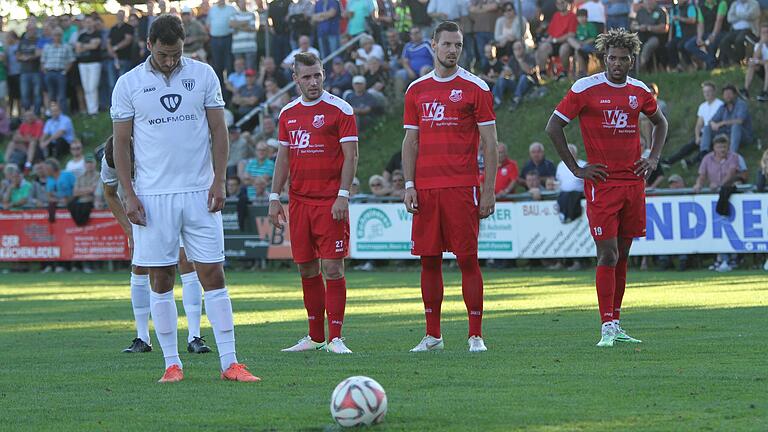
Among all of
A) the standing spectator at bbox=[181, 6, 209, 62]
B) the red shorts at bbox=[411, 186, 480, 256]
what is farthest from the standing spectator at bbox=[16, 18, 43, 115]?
the red shorts at bbox=[411, 186, 480, 256]

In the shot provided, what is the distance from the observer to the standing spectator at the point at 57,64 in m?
34.6

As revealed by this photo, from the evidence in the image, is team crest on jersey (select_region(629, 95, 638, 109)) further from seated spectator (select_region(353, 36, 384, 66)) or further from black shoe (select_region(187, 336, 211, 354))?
seated spectator (select_region(353, 36, 384, 66))

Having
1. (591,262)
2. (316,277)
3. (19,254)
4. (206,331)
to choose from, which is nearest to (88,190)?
(19,254)

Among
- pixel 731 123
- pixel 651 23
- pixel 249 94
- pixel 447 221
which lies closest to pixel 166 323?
pixel 447 221

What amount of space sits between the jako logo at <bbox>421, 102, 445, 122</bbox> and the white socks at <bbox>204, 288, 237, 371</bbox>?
8.36 feet

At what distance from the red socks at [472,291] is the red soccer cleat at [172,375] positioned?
263cm

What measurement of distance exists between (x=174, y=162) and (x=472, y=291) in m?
3.04

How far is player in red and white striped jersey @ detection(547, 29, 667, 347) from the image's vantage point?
37.7 feet

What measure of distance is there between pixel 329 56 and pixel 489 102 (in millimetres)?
20481

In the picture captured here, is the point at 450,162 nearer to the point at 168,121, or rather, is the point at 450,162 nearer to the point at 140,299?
the point at 168,121

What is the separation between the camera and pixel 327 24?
3131 centimetres

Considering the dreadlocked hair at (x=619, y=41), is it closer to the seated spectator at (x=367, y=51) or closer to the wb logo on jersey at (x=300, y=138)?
the wb logo on jersey at (x=300, y=138)

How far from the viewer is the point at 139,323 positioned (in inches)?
488

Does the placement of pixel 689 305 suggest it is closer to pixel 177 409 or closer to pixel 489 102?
pixel 489 102
